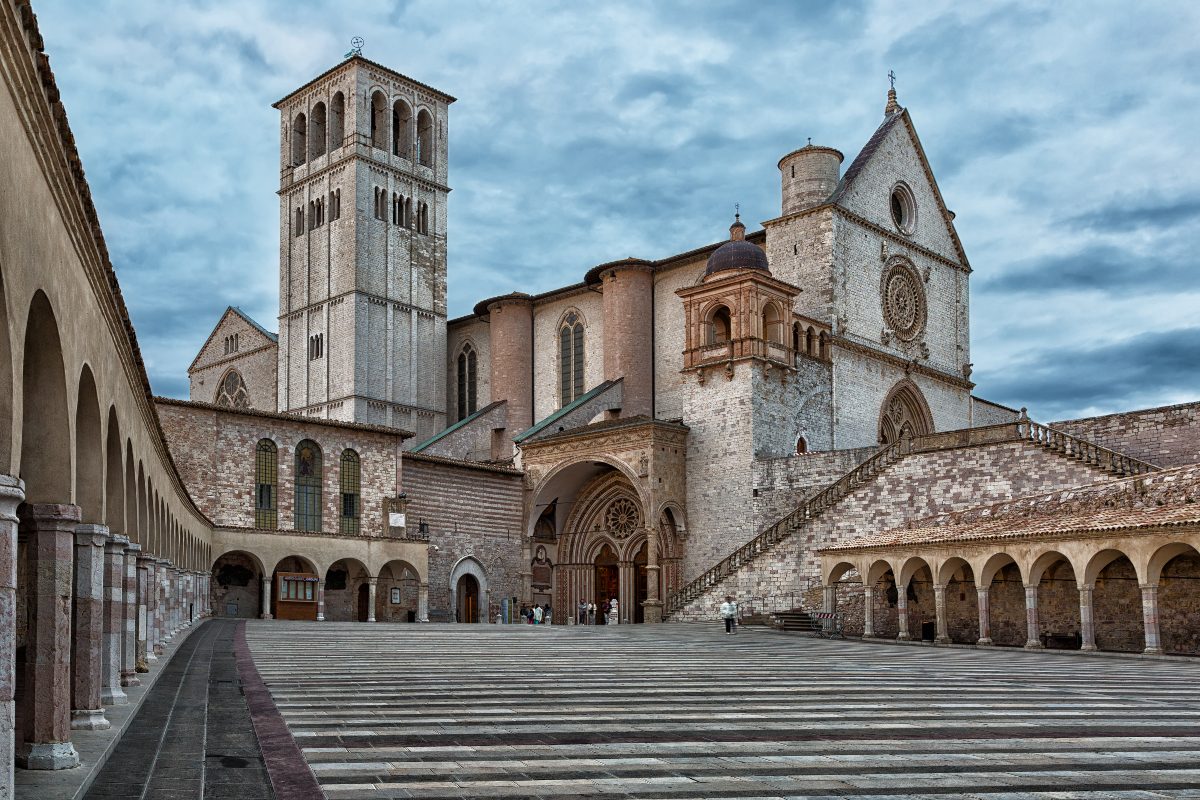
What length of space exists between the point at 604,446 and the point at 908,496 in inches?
453

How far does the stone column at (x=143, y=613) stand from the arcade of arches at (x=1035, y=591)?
1693cm

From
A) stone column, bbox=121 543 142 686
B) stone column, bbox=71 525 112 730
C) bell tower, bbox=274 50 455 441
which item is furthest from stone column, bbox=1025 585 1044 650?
bell tower, bbox=274 50 455 441

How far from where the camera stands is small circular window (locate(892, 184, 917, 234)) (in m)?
46.8

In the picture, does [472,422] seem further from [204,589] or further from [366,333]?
[204,589]

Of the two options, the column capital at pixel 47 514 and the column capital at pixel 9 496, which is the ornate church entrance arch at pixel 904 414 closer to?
the column capital at pixel 47 514

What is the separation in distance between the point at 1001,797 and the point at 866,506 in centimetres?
2904

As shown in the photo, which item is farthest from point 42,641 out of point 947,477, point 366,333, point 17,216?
point 366,333

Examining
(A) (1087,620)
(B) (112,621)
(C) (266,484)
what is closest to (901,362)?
(A) (1087,620)

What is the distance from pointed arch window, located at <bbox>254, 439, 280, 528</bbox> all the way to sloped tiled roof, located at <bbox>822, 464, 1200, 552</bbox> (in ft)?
58.4

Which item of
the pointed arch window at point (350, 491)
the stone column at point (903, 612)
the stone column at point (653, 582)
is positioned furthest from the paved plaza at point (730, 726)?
the stone column at point (653, 582)

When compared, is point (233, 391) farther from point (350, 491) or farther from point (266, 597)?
point (266, 597)

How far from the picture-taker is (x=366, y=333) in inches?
2170

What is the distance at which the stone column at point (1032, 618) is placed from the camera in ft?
83.5

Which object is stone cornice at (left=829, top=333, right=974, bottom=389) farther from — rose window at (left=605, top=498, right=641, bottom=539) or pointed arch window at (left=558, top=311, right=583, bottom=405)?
pointed arch window at (left=558, top=311, right=583, bottom=405)
